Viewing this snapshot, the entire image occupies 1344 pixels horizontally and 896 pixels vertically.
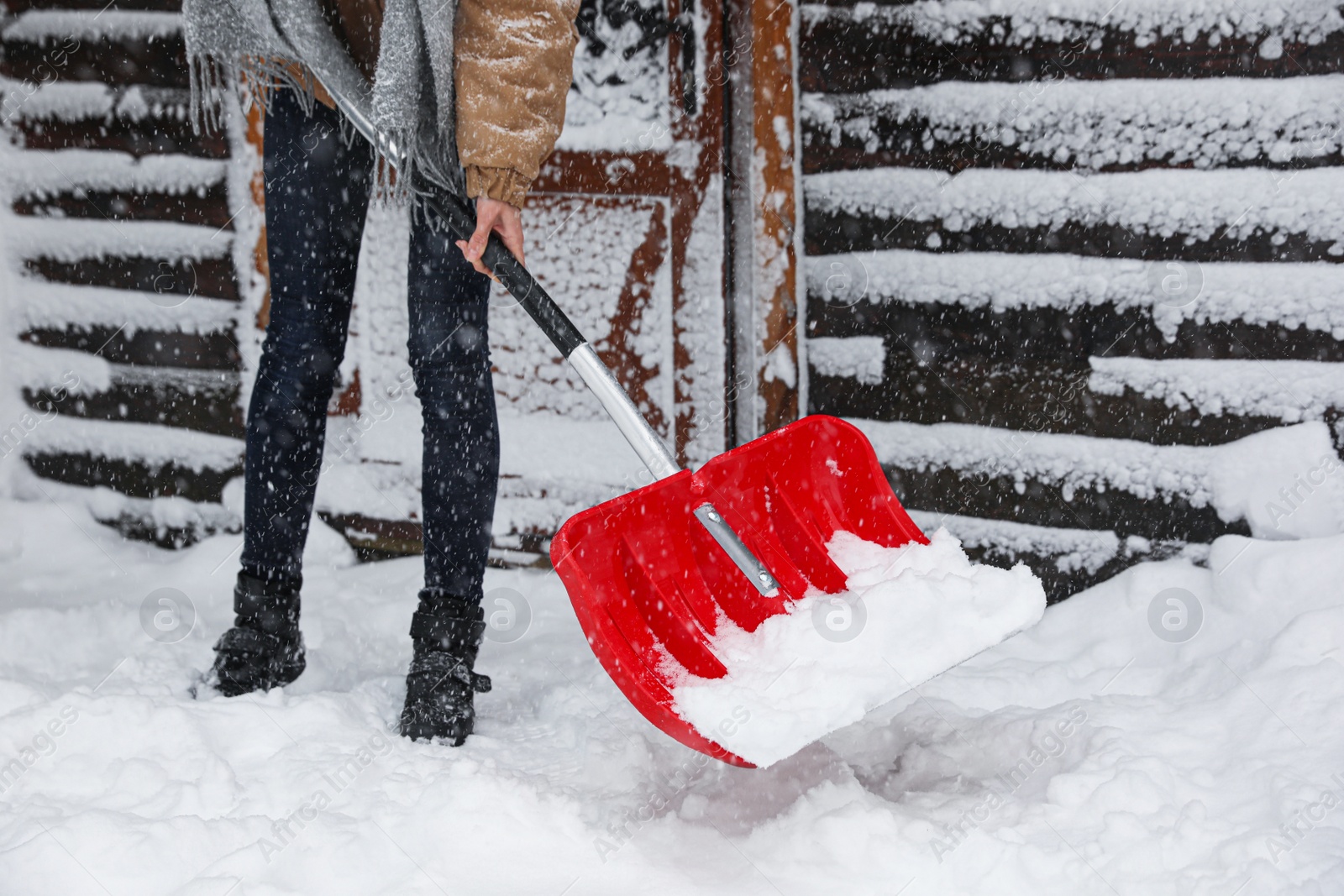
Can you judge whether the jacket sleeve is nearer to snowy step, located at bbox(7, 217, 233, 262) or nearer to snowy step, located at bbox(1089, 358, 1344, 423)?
snowy step, located at bbox(1089, 358, 1344, 423)

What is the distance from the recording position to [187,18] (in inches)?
62.4

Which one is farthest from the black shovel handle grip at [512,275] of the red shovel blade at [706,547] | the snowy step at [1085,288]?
the snowy step at [1085,288]

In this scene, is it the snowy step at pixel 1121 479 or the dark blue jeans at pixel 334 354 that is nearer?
the dark blue jeans at pixel 334 354

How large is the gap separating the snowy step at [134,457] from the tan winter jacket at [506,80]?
1533mm

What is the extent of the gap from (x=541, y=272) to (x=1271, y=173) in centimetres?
139

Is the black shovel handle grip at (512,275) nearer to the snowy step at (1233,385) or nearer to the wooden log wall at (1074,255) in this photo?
the wooden log wall at (1074,255)

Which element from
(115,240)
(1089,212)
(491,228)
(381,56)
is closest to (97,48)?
(115,240)

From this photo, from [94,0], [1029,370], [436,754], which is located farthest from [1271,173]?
[94,0]

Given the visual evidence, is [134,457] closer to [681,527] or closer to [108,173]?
[108,173]

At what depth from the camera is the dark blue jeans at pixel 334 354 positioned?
5.41 ft

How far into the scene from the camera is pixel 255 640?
176cm

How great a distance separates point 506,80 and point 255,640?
3.10 feet

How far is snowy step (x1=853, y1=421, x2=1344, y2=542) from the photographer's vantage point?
1.97m

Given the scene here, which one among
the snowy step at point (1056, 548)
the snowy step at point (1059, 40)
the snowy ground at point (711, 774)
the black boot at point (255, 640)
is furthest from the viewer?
the snowy step at point (1056, 548)
